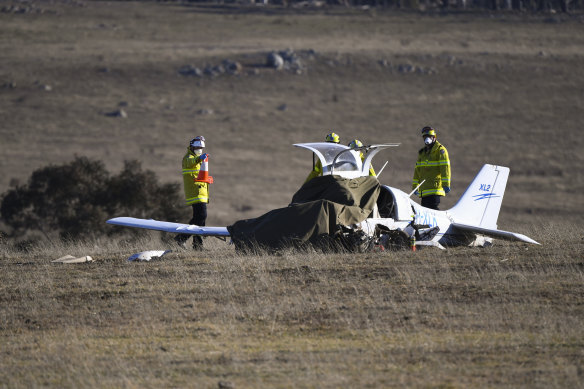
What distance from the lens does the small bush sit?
3077 centimetres

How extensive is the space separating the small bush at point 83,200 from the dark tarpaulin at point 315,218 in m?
16.0

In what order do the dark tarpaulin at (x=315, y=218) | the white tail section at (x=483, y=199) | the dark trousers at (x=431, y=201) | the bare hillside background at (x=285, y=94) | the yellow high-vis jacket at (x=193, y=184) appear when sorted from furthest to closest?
1. the bare hillside background at (x=285, y=94)
2. the dark trousers at (x=431, y=201)
3. the white tail section at (x=483, y=199)
4. the yellow high-vis jacket at (x=193, y=184)
5. the dark tarpaulin at (x=315, y=218)

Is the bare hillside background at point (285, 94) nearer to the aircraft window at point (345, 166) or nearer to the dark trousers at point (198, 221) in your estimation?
the dark trousers at point (198, 221)

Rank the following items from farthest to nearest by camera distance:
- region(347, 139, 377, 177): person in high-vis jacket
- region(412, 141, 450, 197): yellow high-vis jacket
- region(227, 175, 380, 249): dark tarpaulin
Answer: region(412, 141, 450, 197): yellow high-vis jacket < region(347, 139, 377, 177): person in high-vis jacket < region(227, 175, 380, 249): dark tarpaulin

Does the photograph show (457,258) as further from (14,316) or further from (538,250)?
(14,316)

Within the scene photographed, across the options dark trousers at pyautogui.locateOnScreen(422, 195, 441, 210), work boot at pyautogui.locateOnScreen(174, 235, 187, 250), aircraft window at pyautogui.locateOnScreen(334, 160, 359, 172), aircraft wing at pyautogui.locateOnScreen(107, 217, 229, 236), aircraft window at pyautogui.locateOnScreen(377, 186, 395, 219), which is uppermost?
aircraft window at pyautogui.locateOnScreen(334, 160, 359, 172)

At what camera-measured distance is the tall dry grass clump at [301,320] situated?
8.23 m

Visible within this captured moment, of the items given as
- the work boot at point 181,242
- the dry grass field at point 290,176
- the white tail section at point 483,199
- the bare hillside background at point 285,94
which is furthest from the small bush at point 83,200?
the white tail section at point 483,199

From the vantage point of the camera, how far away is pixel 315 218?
1414cm

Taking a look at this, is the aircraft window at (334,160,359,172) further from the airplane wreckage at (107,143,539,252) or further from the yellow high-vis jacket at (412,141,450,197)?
the yellow high-vis jacket at (412,141,450,197)

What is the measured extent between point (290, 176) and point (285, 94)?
1692cm

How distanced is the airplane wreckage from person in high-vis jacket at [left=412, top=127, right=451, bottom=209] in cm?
77

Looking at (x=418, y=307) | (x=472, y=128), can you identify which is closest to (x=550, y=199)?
(x=472, y=128)

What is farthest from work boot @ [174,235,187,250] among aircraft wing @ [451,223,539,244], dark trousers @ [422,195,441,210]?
aircraft wing @ [451,223,539,244]
